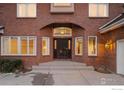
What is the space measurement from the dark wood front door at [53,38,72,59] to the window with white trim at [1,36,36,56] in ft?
9.96

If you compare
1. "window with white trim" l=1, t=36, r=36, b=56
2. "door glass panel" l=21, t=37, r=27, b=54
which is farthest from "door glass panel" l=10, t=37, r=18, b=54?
"door glass panel" l=21, t=37, r=27, b=54

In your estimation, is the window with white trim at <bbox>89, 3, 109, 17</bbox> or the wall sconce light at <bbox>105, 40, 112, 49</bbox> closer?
the wall sconce light at <bbox>105, 40, 112, 49</bbox>

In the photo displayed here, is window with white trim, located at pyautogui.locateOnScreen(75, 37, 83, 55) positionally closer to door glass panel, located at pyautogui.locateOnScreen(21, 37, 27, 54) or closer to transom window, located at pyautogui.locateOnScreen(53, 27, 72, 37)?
transom window, located at pyautogui.locateOnScreen(53, 27, 72, 37)

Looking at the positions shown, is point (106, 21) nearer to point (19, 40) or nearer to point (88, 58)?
point (88, 58)

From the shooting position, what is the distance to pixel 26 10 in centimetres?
2208

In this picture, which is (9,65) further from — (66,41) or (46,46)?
(66,41)

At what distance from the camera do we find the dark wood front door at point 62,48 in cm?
2479

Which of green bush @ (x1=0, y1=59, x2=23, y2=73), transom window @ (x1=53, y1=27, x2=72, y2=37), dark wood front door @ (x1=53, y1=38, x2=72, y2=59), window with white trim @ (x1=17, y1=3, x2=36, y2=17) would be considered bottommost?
green bush @ (x1=0, y1=59, x2=23, y2=73)

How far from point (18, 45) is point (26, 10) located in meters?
3.02

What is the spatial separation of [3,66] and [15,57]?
248 cm

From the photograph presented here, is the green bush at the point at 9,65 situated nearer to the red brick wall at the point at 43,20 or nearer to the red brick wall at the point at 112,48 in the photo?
the red brick wall at the point at 43,20

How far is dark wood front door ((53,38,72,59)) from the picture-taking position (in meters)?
24.8

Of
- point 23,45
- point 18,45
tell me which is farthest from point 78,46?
point 18,45

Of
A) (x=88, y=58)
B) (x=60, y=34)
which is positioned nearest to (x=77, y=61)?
(x=88, y=58)
